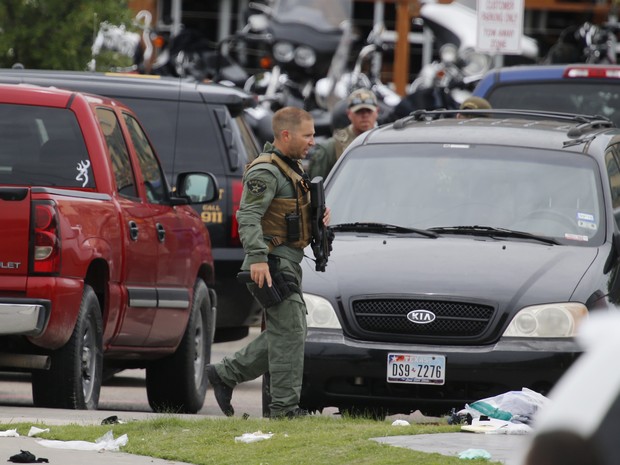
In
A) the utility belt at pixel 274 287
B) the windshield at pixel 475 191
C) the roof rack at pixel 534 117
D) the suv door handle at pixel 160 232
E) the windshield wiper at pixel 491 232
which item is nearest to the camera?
the utility belt at pixel 274 287

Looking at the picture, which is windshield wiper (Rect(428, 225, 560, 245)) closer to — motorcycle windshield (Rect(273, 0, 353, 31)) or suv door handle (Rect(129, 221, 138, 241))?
suv door handle (Rect(129, 221, 138, 241))

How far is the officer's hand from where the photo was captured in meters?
7.80

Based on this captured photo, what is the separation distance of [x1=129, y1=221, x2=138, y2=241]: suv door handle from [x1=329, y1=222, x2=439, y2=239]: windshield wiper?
1.12m

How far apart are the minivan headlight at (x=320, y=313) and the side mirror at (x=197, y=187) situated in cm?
185

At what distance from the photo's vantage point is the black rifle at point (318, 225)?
8039mm

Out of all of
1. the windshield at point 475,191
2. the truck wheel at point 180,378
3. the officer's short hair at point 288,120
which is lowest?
the truck wheel at point 180,378

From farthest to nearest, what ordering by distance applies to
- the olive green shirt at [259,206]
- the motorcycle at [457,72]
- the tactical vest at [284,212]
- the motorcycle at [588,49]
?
the motorcycle at [588,49] → the motorcycle at [457,72] → the tactical vest at [284,212] → the olive green shirt at [259,206]

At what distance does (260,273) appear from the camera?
7809 mm

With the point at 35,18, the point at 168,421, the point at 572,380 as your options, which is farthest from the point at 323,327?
the point at 35,18

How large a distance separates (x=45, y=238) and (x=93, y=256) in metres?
0.46

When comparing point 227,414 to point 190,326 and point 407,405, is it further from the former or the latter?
point 190,326

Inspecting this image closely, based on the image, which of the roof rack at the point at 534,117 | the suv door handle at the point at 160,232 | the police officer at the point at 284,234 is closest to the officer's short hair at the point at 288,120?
the police officer at the point at 284,234

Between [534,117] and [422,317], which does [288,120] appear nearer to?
[422,317]

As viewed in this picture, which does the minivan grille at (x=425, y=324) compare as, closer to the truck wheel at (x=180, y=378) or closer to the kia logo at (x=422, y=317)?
the kia logo at (x=422, y=317)
